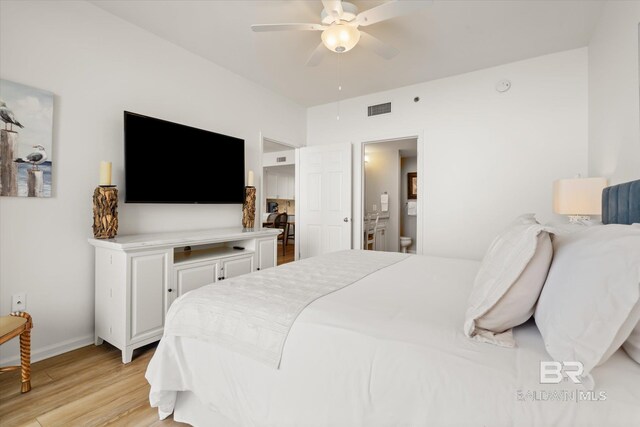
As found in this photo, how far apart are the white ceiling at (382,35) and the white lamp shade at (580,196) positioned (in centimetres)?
145

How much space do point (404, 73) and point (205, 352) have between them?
11.9ft

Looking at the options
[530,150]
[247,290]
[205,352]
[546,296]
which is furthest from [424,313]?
[530,150]

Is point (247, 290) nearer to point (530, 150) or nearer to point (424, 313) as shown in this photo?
point (424, 313)

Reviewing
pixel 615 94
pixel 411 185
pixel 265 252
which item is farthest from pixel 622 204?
pixel 411 185

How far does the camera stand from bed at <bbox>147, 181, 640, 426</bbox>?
0.72m

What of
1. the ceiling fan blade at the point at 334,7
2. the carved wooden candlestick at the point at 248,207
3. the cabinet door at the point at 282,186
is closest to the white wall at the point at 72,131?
the carved wooden candlestick at the point at 248,207

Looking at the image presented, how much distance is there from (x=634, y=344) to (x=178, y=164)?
3171mm

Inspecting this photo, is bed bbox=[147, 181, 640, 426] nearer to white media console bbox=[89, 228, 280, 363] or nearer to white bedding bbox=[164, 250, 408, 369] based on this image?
white bedding bbox=[164, 250, 408, 369]

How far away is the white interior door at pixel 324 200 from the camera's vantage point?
14.0 ft

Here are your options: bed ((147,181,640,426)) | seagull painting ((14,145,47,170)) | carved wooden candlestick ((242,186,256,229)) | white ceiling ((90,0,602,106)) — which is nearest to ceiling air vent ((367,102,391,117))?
white ceiling ((90,0,602,106))

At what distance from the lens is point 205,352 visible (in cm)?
126

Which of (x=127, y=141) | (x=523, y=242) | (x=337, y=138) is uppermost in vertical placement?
(x=337, y=138)

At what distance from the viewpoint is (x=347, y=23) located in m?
2.15

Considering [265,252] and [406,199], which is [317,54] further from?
[406,199]
